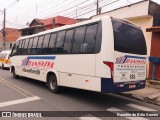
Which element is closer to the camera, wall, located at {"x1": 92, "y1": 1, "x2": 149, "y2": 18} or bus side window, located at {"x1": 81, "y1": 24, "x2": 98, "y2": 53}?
bus side window, located at {"x1": 81, "y1": 24, "x2": 98, "y2": 53}

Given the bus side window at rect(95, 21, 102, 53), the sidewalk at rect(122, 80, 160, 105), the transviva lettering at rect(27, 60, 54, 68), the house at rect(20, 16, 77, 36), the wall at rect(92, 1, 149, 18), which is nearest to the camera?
the bus side window at rect(95, 21, 102, 53)

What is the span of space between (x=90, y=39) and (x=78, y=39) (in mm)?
784

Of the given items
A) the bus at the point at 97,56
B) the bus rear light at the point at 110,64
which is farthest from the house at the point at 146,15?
the bus rear light at the point at 110,64

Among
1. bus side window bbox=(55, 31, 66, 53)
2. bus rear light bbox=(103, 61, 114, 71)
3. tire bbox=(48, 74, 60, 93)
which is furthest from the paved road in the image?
bus side window bbox=(55, 31, 66, 53)

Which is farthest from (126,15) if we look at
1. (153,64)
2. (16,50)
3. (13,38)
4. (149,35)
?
(13,38)

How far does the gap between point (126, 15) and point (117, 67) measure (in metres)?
9.17

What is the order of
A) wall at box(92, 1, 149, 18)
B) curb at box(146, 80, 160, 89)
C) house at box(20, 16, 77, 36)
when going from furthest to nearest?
house at box(20, 16, 77, 36), wall at box(92, 1, 149, 18), curb at box(146, 80, 160, 89)

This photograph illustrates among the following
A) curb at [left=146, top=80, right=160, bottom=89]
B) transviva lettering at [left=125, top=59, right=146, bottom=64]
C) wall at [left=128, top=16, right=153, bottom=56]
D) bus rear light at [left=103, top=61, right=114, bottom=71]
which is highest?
wall at [left=128, top=16, right=153, bottom=56]

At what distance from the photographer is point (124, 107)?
7.54 metres

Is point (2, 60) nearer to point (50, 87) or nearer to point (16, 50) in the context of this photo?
point (16, 50)

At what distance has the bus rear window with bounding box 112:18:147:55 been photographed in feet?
23.2

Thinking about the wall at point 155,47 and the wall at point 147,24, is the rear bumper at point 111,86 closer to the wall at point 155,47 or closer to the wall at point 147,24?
the wall at point 155,47

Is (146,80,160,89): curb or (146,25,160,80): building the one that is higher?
(146,25,160,80): building

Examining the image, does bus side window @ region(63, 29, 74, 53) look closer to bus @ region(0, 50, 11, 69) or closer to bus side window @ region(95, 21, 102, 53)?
bus side window @ region(95, 21, 102, 53)
